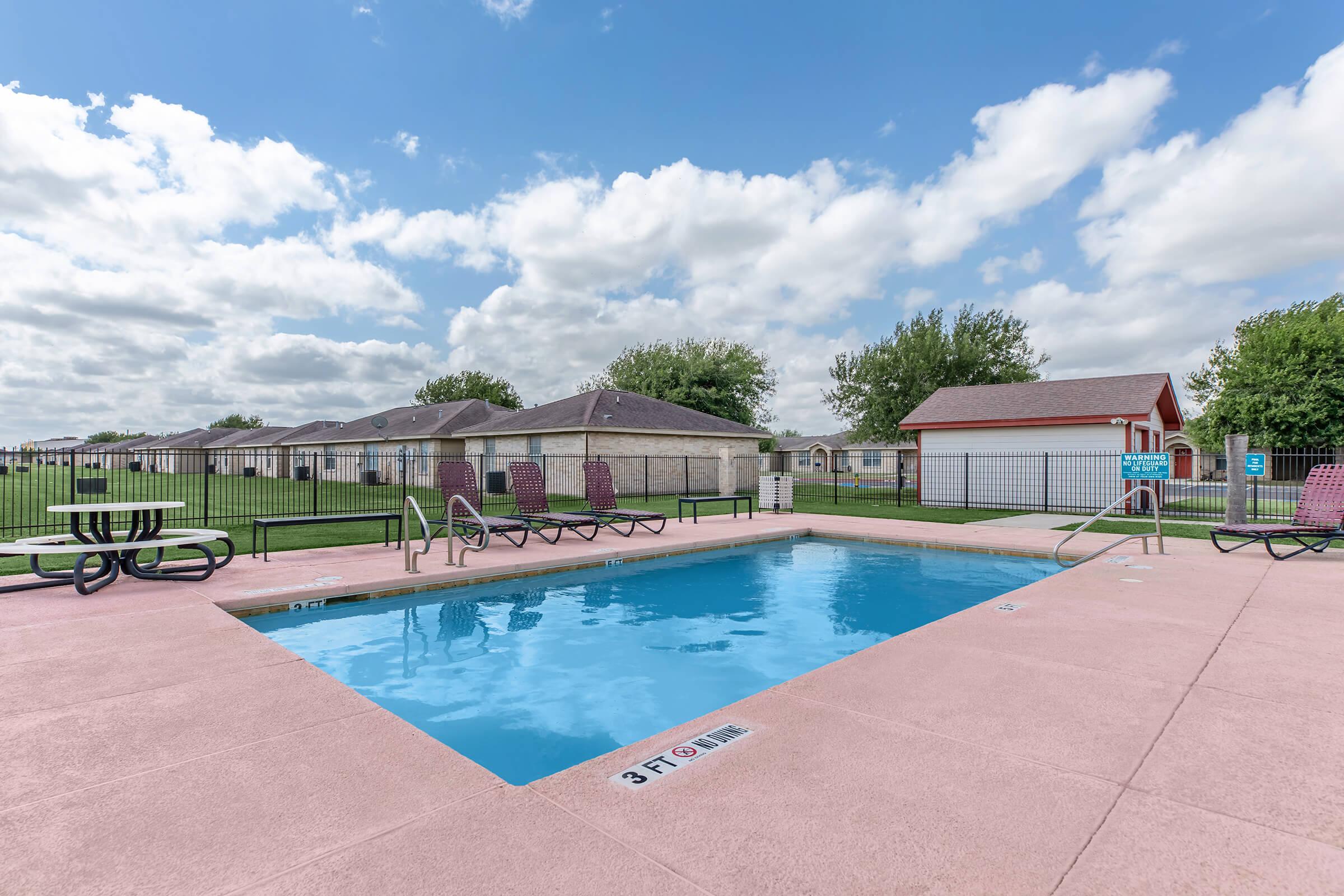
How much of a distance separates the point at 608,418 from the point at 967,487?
13.5 m

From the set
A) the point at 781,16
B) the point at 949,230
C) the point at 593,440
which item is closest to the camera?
the point at 781,16

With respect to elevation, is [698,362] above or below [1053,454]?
above

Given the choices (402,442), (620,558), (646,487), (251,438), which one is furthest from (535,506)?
(251,438)

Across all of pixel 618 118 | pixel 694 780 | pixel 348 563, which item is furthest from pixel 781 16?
pixel 694 780

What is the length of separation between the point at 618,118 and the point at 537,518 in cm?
1228

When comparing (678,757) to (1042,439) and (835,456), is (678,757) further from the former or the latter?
(835,456)

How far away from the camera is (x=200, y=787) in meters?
2.62

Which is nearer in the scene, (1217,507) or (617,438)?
(1217,507)

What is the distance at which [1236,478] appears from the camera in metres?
11.2

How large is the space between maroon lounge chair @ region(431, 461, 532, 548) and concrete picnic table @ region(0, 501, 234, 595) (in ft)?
10.4

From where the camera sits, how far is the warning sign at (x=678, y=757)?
2725mm

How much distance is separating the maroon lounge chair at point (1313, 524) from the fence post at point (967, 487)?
31.6 ft

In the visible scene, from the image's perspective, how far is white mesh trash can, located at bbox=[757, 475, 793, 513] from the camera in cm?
1688

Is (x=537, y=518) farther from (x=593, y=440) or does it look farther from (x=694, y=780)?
(x=593, y=440)
